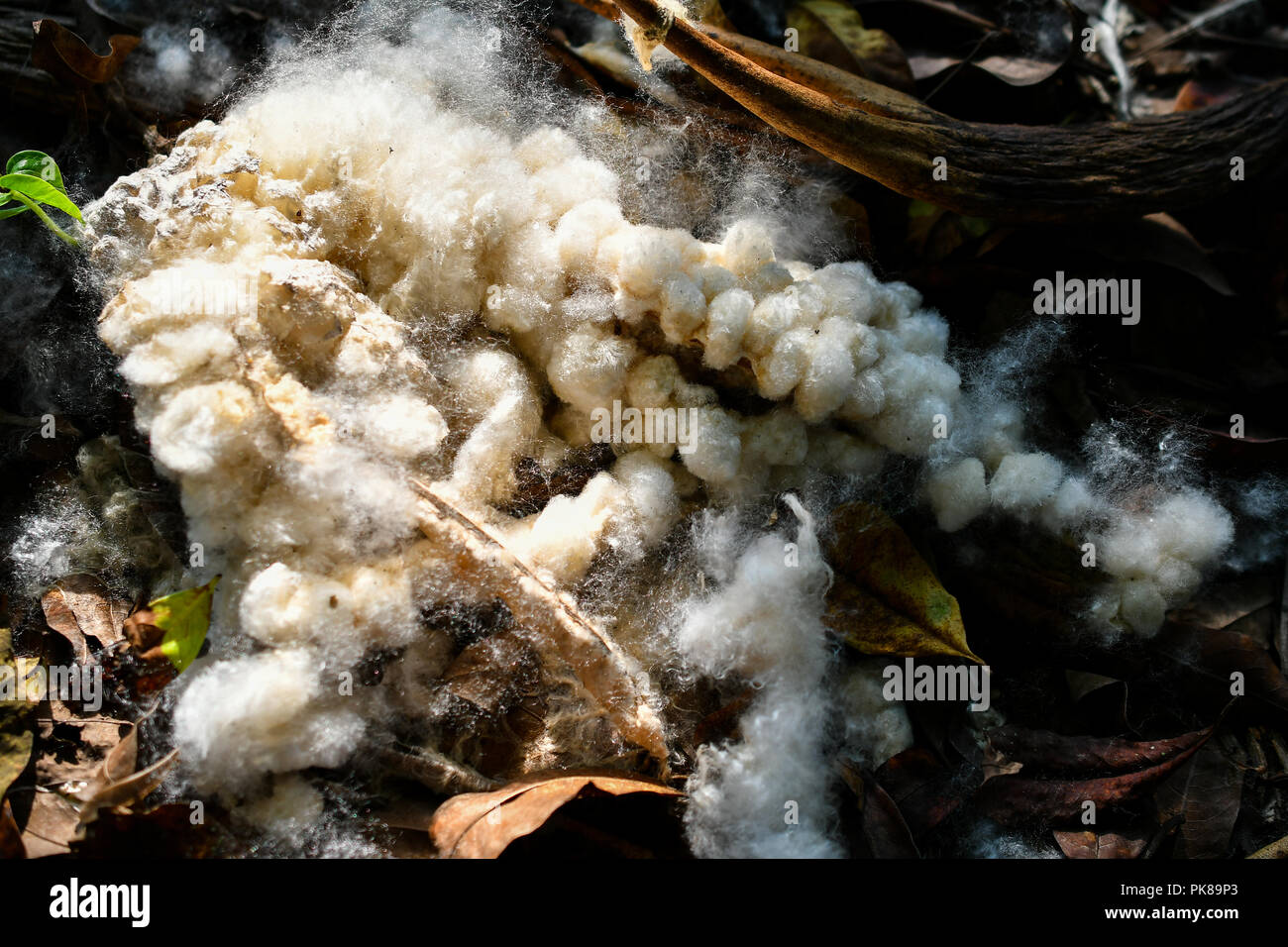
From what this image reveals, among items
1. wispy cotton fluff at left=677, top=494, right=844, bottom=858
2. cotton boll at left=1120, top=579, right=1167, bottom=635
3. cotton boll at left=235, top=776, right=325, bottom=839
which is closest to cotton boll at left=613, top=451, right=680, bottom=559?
wispy cotton fluff at left=677, top=494, right=844, bottom=858

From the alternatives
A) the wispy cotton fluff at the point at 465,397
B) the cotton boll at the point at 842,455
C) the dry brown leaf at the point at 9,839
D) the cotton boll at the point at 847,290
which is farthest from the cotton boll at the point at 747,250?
the dry brown leaf at the point at 9,839

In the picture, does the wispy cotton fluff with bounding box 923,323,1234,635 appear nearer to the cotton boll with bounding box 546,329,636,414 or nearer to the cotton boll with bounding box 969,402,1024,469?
the cotton boll with bounding box 969,402,1024,469

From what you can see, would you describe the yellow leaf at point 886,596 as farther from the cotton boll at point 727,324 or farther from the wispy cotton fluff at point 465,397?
the cotton boll at point 727,324

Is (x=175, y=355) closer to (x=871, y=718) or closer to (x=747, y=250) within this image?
(x=747, y=250)

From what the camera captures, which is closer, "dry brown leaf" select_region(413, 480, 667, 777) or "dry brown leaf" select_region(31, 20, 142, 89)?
"dry brown leaf" select_region(413, 480, 667, 777)

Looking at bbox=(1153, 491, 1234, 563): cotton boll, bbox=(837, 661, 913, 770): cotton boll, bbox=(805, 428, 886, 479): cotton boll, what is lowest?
bbox=(837, 661, 913, 770): cotton boll

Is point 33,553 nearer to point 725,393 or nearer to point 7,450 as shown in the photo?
point 7,450

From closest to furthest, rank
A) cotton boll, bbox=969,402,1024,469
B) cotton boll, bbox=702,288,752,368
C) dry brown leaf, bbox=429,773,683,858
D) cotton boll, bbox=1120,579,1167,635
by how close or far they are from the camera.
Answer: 1. dry brown leaf, bbox=429,773,683,858
2. cotton boll, bbox=702,288,752,368
3. cotton boll, bbox=1120,579,1167,635
4. cotton boll, bbox=969,402,1024,469
